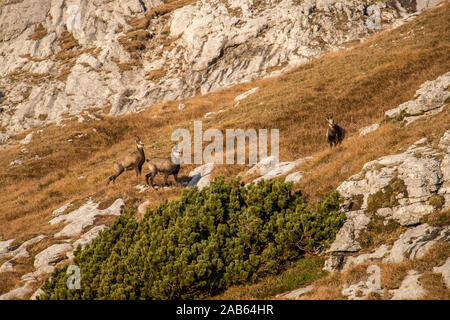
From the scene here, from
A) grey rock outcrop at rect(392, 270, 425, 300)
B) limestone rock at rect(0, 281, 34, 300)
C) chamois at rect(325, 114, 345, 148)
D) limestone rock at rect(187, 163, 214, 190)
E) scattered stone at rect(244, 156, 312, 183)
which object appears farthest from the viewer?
limestone rock at rect(187, 163, 214, 190)

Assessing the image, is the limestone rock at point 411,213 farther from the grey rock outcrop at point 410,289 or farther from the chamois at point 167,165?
the chamois at point 167,165

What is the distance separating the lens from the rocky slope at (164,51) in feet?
200

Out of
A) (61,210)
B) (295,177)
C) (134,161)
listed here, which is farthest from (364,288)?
(61,210)

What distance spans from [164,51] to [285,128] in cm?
5260

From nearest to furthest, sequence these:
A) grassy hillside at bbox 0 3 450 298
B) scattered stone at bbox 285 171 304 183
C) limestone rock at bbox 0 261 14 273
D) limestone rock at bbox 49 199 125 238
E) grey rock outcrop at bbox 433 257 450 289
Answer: grey rock outcrop at bbox 433 257 450 289 < limestone rock at bbox 0 261 14 273 < scattered stone at bbox 285 171 304 183 < grassy hillside at bbox 0 3 450 298 < limestone rock at bbox 49 199 125 238

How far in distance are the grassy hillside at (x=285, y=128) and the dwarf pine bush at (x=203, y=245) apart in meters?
2.60

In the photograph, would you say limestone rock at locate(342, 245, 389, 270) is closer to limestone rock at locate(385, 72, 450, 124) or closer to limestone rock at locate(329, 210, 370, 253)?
limestone rock at locate(329, 210, 370, 253)

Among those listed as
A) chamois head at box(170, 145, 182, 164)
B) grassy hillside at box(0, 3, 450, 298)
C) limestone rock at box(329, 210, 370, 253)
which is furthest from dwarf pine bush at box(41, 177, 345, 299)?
chamois head at box(170, 145, 182, 164)

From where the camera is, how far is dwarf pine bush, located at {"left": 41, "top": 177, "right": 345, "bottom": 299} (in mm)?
9633

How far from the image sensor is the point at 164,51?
72.8 meters

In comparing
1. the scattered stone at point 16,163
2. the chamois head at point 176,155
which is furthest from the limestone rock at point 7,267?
the scattered stone at point 16,163

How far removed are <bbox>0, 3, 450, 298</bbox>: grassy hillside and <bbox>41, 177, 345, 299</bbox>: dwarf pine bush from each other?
8.53 feet

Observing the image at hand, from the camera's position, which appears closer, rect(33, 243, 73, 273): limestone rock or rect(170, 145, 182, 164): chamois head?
rect(33, 243, 73, 273): limestone rock
